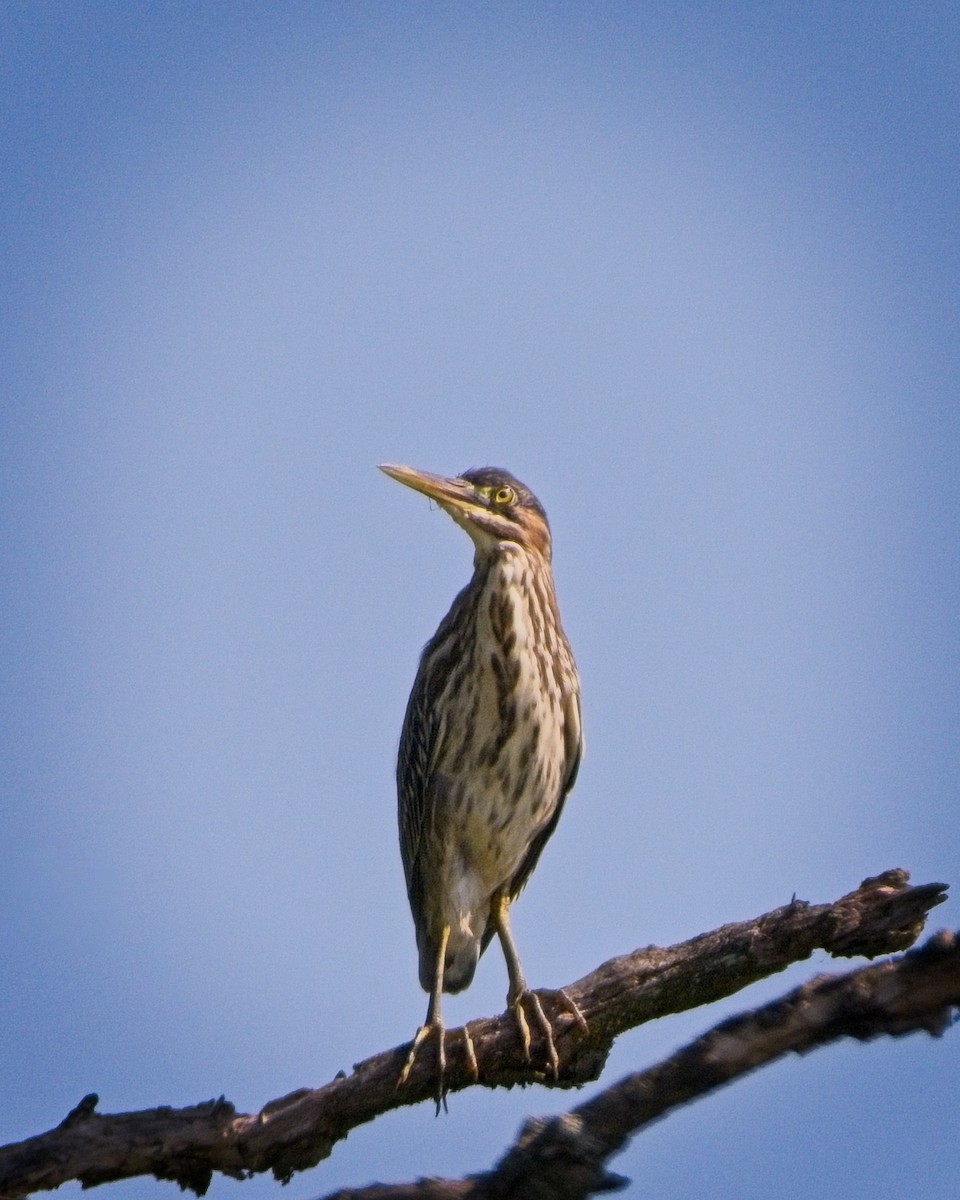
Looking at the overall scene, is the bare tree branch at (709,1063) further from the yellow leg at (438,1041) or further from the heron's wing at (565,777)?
the heron's wing at (565,777)

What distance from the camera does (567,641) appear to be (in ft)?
21.3

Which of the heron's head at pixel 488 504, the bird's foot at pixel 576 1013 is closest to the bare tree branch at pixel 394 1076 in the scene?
the bird's foot at pixel 576 1013

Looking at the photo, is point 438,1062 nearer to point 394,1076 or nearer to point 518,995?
point 394,1076

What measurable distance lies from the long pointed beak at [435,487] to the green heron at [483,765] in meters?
0.33

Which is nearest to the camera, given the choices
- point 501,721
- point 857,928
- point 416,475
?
point 857,928

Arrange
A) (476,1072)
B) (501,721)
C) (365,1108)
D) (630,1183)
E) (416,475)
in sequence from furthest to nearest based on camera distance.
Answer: (416,475) → (501,721) → (476,1072) → (365,1108) → (630,1183)

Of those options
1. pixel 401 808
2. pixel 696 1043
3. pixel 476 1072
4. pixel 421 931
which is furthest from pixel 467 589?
pixel 696 1043

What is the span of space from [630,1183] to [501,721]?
11.5ft

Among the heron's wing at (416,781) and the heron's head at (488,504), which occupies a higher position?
the heron's head at (488,504)

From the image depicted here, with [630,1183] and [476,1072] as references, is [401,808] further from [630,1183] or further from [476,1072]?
[630,1183]

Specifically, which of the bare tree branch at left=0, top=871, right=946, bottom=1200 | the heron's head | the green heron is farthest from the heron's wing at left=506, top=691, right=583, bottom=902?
the bare tree branch at left=0, top=871, right=946, bottom=1200

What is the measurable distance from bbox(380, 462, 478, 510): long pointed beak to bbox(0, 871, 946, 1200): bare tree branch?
2532 millimetres

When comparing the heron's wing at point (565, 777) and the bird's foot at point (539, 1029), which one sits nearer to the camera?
the bird's foot at point (539, 1029)

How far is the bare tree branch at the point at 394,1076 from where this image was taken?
12.4 ft
